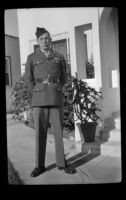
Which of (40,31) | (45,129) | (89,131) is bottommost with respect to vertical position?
(89,131)

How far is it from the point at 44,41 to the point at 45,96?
47 cm

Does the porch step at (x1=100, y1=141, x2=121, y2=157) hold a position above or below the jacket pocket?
below

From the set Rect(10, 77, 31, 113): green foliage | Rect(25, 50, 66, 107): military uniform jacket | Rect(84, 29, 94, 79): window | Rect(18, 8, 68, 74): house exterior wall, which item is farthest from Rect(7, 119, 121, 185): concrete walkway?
Rect(84, 29, 94, 79): window

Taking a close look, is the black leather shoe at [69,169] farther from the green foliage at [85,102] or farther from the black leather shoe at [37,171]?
the green foliage at [85,102]

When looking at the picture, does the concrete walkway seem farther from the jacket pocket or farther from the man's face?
the man's face

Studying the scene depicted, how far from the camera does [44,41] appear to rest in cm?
222

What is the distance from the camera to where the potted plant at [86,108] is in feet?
10.5

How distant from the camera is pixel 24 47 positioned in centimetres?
223

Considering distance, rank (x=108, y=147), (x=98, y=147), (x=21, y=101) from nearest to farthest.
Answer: (x=21, y=101) → (x=108, y=147) → (x=98, y=147)

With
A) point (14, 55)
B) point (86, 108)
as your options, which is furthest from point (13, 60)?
point (86, 108)

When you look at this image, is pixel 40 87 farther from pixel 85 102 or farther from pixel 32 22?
pixel 85 102

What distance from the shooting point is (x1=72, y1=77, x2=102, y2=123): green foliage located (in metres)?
3.17

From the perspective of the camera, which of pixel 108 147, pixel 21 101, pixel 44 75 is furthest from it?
pixel 108 147
